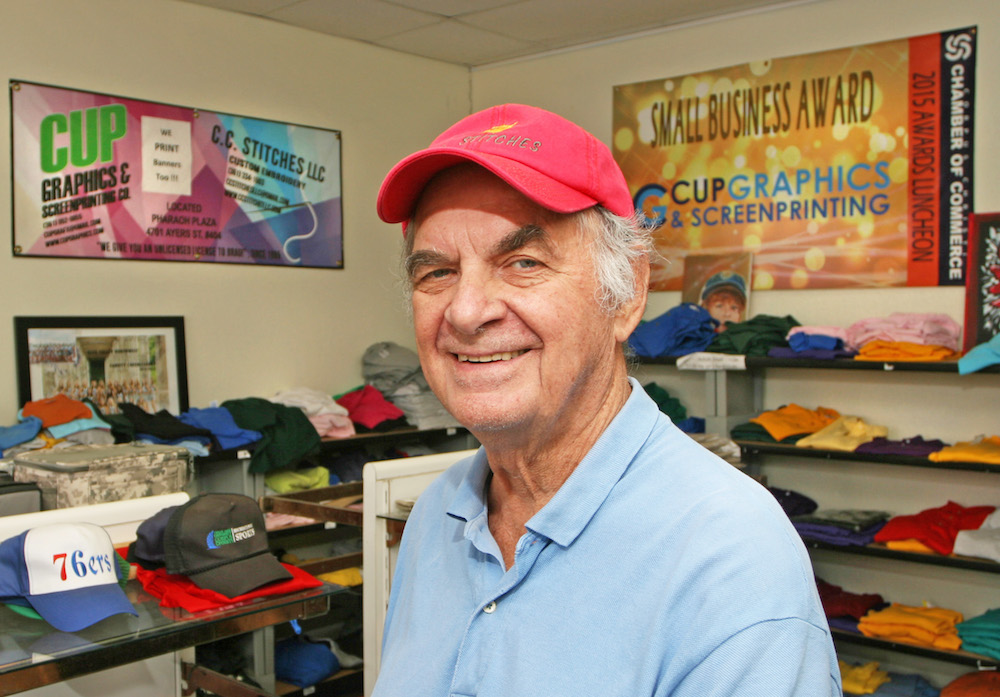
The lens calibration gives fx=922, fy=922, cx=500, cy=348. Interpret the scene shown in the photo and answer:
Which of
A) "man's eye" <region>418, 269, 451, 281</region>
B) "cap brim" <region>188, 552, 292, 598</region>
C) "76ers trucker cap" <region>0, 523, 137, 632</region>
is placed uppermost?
"man's eye" <region>418, 269, 451, 281</region>

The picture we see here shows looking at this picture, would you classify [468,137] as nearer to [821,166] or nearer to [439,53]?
[821,166]

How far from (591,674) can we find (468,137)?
23.9 inches

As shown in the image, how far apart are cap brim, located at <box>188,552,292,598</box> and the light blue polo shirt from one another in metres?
0.90

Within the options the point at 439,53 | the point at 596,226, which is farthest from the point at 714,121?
the point at 596,226

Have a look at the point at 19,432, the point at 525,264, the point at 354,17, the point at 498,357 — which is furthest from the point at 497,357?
the point at 354,17

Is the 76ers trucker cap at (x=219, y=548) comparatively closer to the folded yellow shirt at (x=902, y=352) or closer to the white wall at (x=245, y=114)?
the white wall at (x=245, y=114)

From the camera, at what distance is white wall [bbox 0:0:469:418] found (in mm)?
4164

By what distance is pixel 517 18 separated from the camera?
5.00m

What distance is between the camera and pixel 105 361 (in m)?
4.31

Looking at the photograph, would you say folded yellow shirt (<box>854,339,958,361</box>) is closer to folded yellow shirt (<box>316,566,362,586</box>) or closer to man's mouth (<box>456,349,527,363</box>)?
folded yellow shirt (<box>316,566,362,586</box>)

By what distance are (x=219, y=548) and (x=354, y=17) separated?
3.63m

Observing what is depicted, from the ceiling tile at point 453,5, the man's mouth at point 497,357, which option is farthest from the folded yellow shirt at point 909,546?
the man's mouth at point 497,357

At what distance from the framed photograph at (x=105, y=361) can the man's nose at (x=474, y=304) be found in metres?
3.59

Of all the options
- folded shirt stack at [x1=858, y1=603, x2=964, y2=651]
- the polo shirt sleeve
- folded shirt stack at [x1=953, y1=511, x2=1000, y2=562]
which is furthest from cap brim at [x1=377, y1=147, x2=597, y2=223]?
folded shirt stack at [x1=858, y1=603, x2=964, y2=651]
